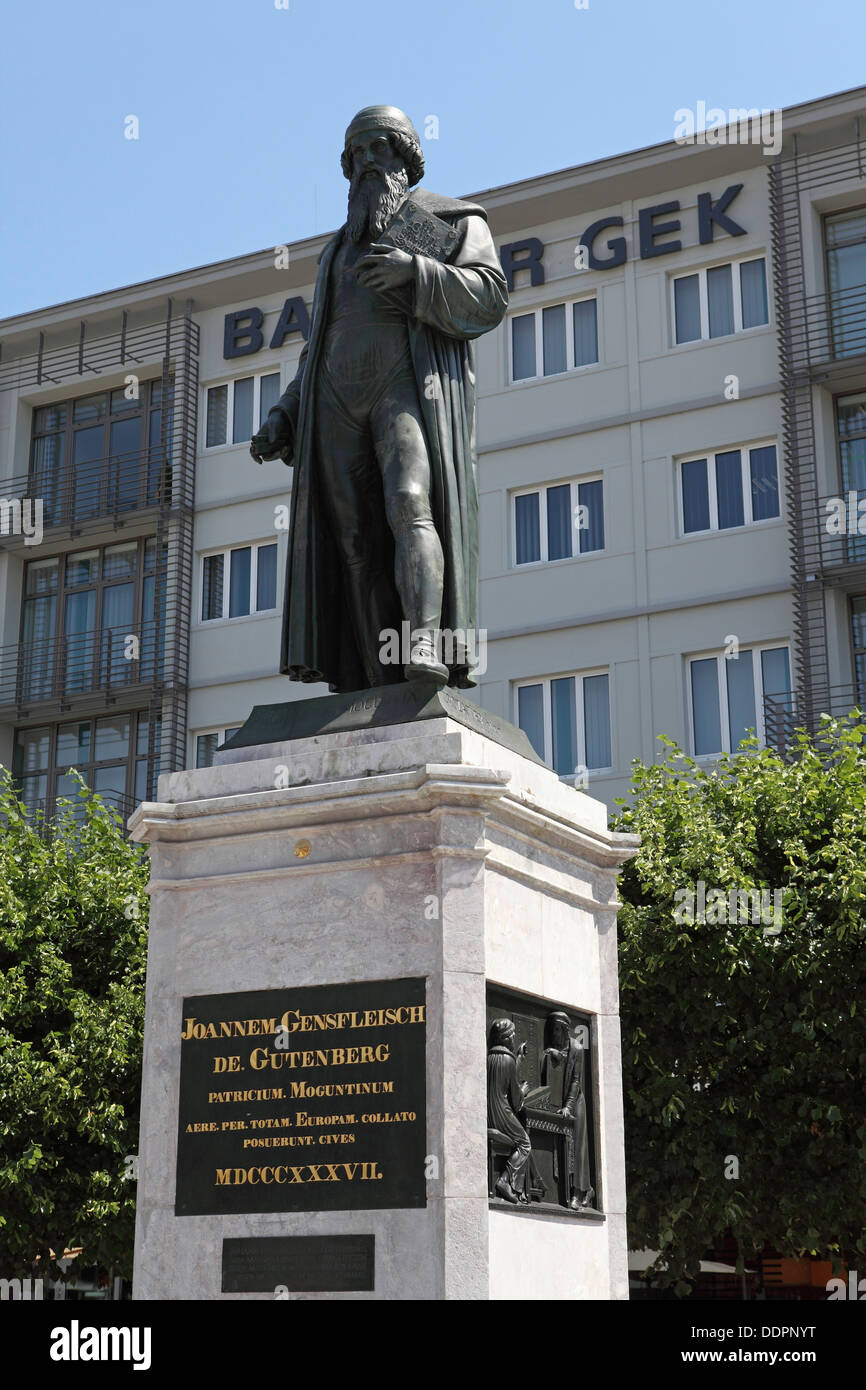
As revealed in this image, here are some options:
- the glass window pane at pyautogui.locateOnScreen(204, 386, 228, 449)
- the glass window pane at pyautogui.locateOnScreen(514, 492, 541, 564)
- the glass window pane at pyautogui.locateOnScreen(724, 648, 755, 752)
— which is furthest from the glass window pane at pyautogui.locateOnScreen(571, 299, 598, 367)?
the glass window pane at pyautogui.locateOnScreen(204, 386, 228, 449)

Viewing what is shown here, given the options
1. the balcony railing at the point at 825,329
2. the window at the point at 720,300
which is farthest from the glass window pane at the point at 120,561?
the balcony railing at the point at 825,329

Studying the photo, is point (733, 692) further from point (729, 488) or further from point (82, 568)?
point (82, 568)

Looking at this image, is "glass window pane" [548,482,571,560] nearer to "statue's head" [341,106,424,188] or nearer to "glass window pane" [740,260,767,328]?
"glass window pane" [740,260,767,328]

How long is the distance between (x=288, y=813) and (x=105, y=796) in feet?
103

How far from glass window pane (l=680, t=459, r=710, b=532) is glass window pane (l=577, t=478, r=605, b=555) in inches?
67.7

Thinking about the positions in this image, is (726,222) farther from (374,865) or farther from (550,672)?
(374,865)

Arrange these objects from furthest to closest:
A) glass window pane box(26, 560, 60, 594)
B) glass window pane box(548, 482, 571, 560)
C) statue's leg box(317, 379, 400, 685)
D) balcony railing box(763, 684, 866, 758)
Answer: glass window pane box(26, 560, 60, 594), glass window pane box(548, 482, 571, 560), balcony railing box(763, 684, 866, 758), statue's leg box(317, 379, 400, 685)

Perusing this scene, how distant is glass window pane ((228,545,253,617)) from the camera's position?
40219 millimetres

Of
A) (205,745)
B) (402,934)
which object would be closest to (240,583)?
(205,745)

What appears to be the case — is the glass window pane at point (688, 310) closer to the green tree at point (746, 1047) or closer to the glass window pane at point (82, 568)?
the glass window pane at point (82, 568)

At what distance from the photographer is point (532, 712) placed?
36094 mm

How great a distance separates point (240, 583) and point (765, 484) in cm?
1212

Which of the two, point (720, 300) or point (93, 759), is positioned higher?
point (720, 300)
